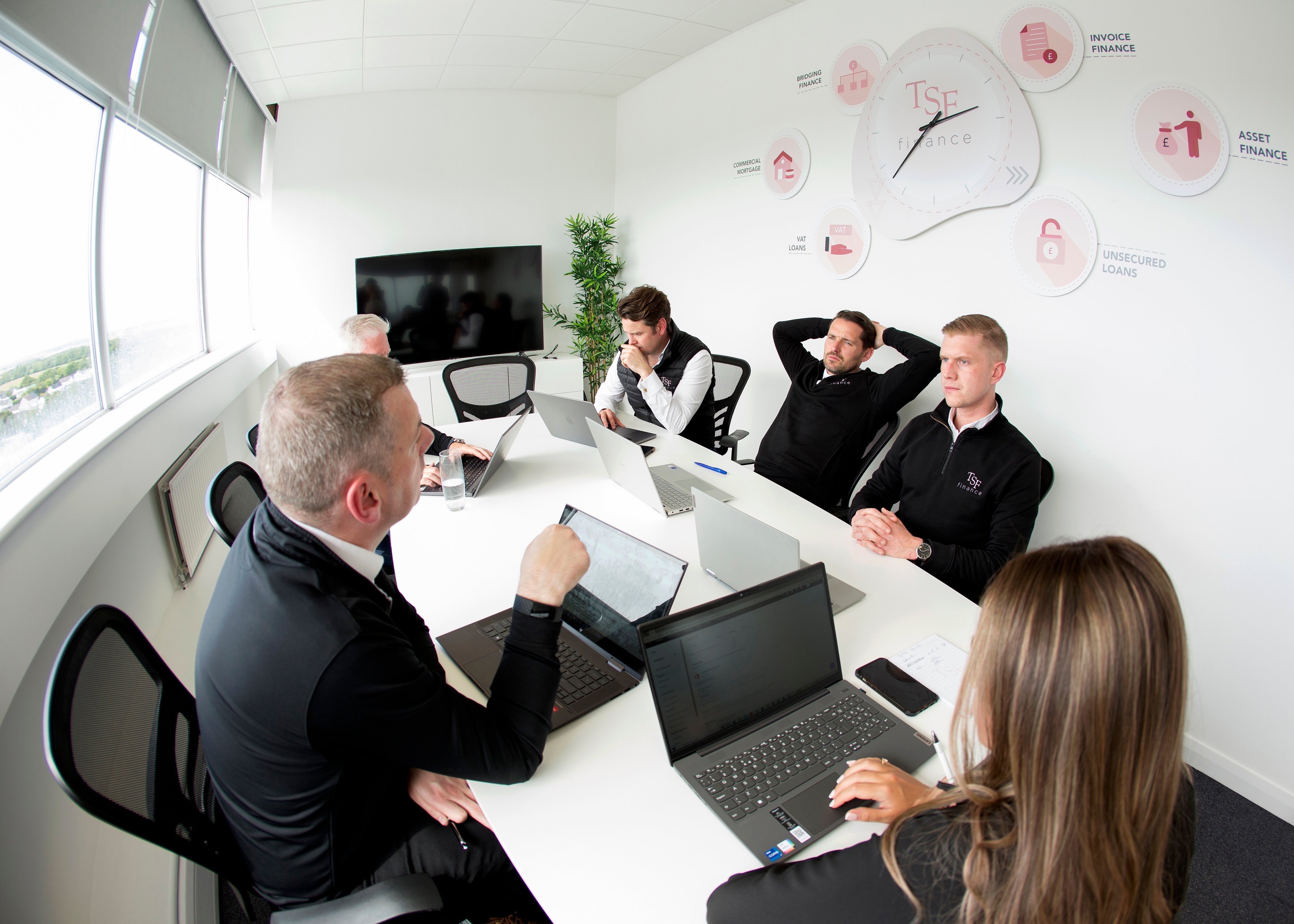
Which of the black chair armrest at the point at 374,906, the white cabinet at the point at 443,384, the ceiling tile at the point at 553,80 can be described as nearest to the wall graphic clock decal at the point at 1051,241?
the black chair armrest at the point at 374,906

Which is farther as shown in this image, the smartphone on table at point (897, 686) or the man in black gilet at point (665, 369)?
the man in black gilet at point (665, 369)

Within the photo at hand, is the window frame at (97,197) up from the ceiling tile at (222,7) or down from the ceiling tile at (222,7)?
down

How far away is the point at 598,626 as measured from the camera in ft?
4.64

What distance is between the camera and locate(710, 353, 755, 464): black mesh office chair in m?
3.33

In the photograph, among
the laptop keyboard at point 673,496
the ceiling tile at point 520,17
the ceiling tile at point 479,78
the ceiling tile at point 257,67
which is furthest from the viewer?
the ceiling tile at point 479,78

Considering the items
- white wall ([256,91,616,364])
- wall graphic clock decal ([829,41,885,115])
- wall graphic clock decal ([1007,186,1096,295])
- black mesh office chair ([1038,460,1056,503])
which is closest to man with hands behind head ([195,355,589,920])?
black mesh office chair ([1038,460,1056,503])

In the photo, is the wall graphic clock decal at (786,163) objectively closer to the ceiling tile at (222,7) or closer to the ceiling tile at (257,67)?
the ceiling tile at (222,7)

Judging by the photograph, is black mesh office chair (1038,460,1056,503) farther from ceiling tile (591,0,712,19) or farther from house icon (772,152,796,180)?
ceiling tile (591,0,712,19)

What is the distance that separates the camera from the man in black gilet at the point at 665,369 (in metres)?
3.01

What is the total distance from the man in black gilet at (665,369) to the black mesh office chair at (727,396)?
0.12 meters

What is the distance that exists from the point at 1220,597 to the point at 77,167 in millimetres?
4269

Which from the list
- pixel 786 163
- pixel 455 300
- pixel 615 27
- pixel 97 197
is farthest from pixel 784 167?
pixel 97 197

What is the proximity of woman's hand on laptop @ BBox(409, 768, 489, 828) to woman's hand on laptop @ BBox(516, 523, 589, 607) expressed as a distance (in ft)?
1.14

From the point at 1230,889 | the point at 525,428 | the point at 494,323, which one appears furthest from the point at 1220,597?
the point at 494,323
